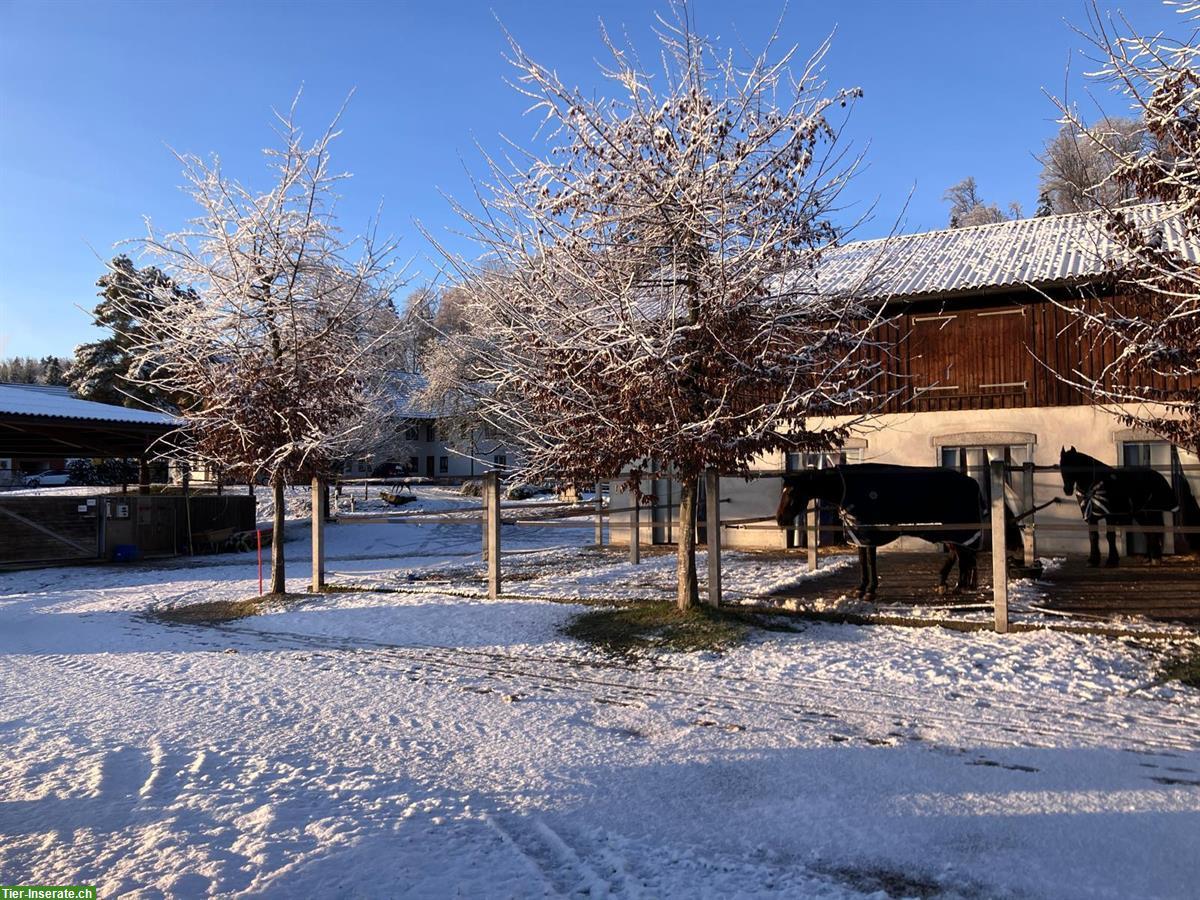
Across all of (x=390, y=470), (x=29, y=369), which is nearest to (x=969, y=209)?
(x=390, y=470)

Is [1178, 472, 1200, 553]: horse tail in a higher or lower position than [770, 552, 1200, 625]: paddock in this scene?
higher

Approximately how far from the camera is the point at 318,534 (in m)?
14.1

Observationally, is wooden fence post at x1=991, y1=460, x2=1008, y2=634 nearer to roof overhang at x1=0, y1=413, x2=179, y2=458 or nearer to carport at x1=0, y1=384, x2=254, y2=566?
carport at x1=0, y1=384, x2=254, y2=566

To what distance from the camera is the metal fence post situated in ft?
45.7

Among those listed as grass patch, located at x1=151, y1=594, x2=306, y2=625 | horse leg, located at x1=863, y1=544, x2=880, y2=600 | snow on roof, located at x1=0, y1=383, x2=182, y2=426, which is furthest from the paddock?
snow on roof, located at x1=0, y1=383, x2=182, y2=426

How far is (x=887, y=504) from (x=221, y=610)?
991cm

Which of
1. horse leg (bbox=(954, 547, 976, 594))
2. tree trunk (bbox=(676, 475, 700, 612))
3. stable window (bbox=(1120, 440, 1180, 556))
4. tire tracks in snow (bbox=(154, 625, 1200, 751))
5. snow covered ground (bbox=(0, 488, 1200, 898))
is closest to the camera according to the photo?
snow covered ground (bbox=(0, 488, 1200, 898))

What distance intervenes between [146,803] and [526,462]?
6.77m

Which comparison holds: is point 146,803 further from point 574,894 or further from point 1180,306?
point 1180,306

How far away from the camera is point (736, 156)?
373 inches

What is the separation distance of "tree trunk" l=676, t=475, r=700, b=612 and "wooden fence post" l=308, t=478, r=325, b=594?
21.4 feet

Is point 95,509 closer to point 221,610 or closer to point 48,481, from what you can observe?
point 221,610

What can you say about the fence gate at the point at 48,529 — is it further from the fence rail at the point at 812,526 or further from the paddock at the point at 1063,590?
the paddock at the point at 1063,590

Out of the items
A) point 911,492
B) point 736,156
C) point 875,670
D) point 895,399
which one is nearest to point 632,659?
point 875,670
